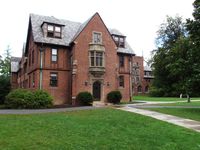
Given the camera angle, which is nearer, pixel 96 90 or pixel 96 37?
pixel 96 90

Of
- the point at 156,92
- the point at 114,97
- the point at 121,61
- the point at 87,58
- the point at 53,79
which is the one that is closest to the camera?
the point at 53,79

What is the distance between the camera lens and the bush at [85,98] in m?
28.3

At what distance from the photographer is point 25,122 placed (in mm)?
13086

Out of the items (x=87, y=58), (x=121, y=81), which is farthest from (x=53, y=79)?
(x=121, y=81)

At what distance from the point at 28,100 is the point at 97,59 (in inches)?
403

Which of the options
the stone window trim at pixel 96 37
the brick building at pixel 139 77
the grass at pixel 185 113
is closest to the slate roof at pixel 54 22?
the stone window trim at pixel 96 37

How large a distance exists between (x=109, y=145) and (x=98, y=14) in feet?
82.0

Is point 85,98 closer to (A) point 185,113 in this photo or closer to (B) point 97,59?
(B) point 97,59

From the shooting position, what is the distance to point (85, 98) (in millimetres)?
28281

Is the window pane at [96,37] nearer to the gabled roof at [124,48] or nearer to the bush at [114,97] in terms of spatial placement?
the gabled roof at [124,48]

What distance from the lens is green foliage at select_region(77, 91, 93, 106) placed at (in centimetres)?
2834

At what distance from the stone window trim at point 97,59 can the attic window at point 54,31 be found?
14.6 ft

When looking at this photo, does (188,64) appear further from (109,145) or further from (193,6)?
(109,145)

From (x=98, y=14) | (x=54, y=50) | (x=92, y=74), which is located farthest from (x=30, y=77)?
(x=98, y=14)
